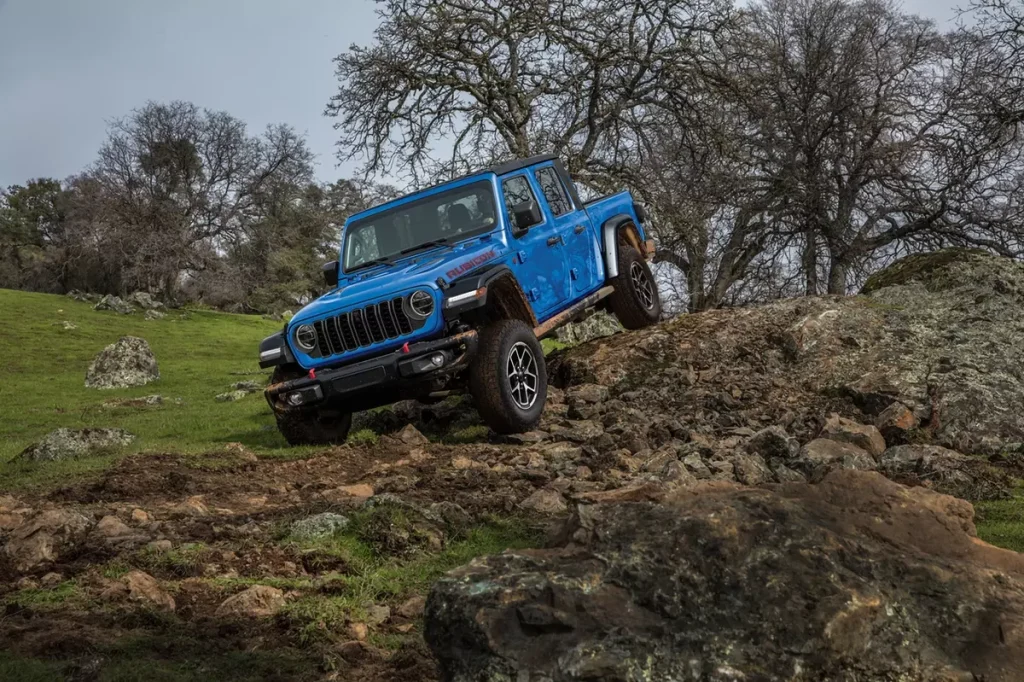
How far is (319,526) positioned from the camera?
4.50 meters

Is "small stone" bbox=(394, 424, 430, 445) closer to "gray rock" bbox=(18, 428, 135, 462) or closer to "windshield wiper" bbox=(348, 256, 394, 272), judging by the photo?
"windshield wiper" bbox=(348, 256, 394, 272)

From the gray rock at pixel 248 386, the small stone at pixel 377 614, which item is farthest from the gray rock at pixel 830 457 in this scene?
the gray rock at pixel 248 386

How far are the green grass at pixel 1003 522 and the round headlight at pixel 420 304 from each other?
4.36 meters

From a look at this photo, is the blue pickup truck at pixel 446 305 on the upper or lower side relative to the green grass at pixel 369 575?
upper

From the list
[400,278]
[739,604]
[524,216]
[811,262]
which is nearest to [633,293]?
[524,216]

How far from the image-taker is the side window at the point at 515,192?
335 inches

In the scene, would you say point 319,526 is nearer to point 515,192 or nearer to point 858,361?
point 515,192

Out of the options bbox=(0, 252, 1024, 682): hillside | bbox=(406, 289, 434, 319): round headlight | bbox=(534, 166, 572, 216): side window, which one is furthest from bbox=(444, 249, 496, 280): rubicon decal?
bbox=(534, 166, 572, 216): side window

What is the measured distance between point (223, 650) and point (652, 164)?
16745 mm

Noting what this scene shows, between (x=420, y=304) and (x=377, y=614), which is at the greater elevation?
(x=420, y=304)

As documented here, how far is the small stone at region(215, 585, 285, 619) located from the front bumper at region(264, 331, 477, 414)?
143 inches

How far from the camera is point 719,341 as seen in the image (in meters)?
9.43

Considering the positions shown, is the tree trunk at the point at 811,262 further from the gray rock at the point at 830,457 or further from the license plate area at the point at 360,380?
the license plate area at the point at 360,380

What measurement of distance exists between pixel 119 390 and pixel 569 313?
11063 millimetres
